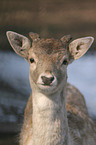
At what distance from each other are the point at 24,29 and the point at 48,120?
240cm

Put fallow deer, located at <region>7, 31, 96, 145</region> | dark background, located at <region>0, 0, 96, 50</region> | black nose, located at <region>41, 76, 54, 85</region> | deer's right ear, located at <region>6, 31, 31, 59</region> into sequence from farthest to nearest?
1. dark background, located at <region>0, 0, 96, 50</region>
2. deer's right ear, located at <region>6, 31, 31, 59</region>
3. fallow deer, located at <region>7, 31, 96, 145</region>
4. black nose, located at <region>41, 76, 54, 85</region>

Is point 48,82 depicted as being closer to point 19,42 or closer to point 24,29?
point 19,42

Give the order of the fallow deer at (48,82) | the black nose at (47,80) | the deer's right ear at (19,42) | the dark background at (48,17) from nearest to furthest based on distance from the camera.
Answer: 1. the black nose at (47,80)
2. the fallow deer at (48,82)
3. the deer's right ear at (19,42)
4. the dark background at (48,17)

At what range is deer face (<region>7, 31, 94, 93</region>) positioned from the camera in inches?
87.9

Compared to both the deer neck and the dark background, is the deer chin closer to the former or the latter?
the deer neck

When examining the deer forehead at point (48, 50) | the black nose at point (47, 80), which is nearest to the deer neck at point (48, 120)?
the black nose at point (47, 80)

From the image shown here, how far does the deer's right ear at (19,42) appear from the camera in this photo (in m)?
2.58

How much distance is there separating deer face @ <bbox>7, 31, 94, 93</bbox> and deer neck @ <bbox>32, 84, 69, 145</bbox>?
100mm

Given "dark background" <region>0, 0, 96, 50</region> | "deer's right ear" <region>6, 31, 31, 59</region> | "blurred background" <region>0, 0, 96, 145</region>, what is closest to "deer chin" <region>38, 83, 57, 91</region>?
"deer's right ear" <region>6, 31, 31, 59</region>

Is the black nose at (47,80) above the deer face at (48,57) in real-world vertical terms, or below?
below

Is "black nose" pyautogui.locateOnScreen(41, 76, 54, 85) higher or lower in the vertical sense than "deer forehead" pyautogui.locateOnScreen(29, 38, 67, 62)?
lower

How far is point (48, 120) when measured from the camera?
7.75 ft

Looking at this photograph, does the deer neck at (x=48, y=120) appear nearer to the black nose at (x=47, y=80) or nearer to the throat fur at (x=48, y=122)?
the throat fur at (x=48, y=122)

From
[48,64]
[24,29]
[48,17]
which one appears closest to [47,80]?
[48,64]
